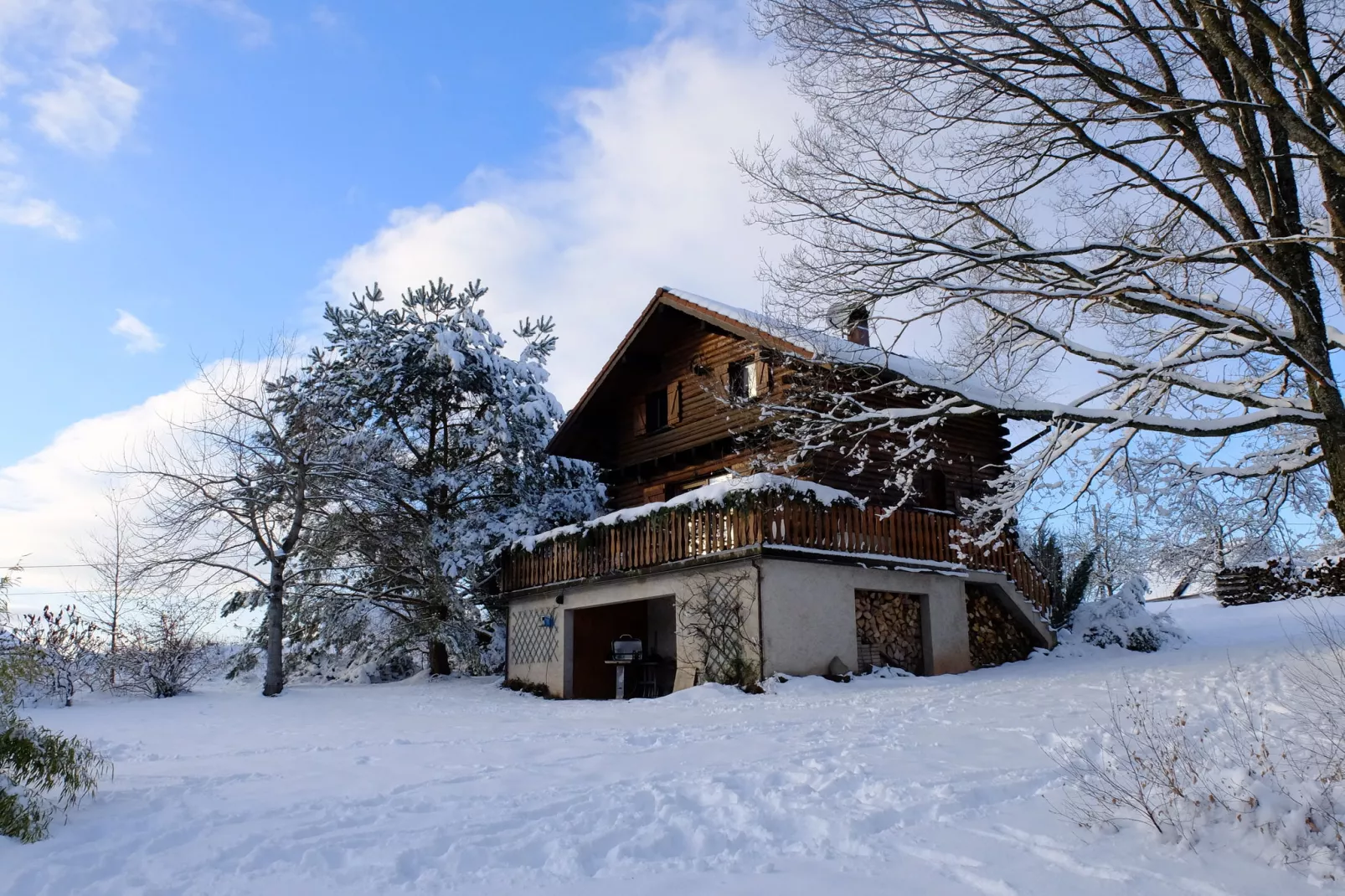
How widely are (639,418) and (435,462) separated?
17.5ft

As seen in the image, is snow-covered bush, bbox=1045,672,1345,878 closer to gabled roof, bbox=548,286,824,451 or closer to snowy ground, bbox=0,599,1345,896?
snowy ground, bbox=0,599,1345,896

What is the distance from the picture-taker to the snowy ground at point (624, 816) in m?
4.74

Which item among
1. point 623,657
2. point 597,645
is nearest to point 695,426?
point 597,645

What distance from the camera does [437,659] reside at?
22.5 m

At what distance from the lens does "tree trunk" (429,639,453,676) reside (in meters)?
22.5

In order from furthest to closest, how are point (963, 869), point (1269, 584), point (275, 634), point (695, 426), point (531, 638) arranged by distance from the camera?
point (1269, 584) < point (695, 426) < point (531, 638) < point (275, 634) < point (963, 869)

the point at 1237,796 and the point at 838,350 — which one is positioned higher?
the point at 838,350

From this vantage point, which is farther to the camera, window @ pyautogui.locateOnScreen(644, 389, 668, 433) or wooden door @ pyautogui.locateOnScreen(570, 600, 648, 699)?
window @ pyautogui.locateOnScreen(644, 389, 668, 433)

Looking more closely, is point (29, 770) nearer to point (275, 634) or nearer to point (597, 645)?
point (275, 634)

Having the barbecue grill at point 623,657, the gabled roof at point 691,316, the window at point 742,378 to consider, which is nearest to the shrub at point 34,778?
the gabled roof at point 691,316

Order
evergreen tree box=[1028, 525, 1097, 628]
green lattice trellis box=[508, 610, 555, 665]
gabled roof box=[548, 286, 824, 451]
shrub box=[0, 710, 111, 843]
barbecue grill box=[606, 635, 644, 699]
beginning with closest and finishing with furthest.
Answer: shrub box=[0, 710, 111, 843] → gabled roof box=[548, 286, 824, 451] → barbecue grill box=[606, 635, 644, 699] → green lattice trellis box=[508, 610, 555, 665] → evergreen tree box=[1028, 525, 1097, 628]

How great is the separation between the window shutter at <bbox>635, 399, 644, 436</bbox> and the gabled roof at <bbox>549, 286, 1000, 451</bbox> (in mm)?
1049

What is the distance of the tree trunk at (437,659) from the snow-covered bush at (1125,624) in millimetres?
13975

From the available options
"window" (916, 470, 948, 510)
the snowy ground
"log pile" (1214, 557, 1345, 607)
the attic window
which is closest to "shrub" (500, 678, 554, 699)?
the attic window
